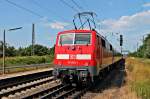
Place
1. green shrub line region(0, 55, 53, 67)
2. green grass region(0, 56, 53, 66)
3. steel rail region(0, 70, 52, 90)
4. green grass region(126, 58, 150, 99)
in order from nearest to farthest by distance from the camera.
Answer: green grass region(126, 58, 150, 99)
steel rail region(0, 70, 52, 90)
green shrub line region(0, 55, 53, 67)
green grass region(0, 56, 53, 66)

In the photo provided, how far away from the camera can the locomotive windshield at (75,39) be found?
722 inches

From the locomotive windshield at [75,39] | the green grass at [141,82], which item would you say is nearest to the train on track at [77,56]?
the locomotive windshield at [75,39]

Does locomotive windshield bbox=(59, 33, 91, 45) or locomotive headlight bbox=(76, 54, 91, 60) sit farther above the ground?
locomotive windshield bbox=(59, 33, 91, 45)

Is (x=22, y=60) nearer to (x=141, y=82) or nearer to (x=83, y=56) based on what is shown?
(x=141, y=82)

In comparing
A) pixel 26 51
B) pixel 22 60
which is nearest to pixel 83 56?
pixel 22 60

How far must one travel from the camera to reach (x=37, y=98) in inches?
566

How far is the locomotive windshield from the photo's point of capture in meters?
18.3

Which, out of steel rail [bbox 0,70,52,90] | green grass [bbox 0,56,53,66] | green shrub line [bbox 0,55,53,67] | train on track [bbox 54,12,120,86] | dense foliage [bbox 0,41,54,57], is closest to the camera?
train on track [bbox 54,12,120,86]

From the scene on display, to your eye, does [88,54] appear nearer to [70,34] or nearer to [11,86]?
[70,34]

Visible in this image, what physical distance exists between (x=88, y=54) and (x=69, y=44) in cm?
130

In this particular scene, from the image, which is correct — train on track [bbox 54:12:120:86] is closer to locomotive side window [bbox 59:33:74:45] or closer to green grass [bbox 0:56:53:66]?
locomotive side window [bbox 59:33:74:45]

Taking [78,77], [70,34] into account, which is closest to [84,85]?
[78,77]

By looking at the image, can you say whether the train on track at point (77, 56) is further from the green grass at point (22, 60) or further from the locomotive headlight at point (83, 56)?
the green grass at point (22, 60)

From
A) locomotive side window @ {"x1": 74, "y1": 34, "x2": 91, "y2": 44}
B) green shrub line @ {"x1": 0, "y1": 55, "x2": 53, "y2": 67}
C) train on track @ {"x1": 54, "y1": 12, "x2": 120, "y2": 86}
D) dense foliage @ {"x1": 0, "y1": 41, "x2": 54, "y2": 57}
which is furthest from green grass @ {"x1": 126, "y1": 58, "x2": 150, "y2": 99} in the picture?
dense foliage @ {"x1": 0, "y1": 41, "x2": 54, "y2": 57}
